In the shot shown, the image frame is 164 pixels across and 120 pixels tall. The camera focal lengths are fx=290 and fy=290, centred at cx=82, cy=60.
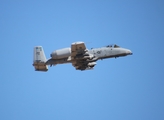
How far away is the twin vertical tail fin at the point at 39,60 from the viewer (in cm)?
4566

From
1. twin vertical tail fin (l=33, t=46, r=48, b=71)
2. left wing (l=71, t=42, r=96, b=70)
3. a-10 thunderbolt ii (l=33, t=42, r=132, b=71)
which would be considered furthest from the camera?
twin vertical tail fin (l=33, t=46, r=48, b=71)

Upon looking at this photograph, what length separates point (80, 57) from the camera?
1692 inches

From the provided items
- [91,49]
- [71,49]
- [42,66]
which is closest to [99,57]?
[91,49]

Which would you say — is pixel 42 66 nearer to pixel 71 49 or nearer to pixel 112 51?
pixel 71 49

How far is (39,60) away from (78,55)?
6.80m

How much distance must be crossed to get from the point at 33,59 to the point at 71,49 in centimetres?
739

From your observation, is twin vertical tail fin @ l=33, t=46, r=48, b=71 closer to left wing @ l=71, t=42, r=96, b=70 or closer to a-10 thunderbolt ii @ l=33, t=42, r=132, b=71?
a-10 thunderbolt ii @ l=33, t=42, r=132, b=71

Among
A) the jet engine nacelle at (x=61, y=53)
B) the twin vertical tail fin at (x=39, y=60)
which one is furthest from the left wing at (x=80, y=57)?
the twin vertical tail fin at (x=39, y=60)

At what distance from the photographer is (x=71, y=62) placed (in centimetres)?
4434

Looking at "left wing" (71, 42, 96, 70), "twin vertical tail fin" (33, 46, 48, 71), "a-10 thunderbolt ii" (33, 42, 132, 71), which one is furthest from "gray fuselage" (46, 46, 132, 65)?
"twin vertical tail fin" (33, 46, 48, 71)

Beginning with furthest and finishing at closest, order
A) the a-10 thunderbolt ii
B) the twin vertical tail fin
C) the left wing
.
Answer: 1. the twin vertical tail fin
2. the a-10 thunderbolt ii
3. the left wing

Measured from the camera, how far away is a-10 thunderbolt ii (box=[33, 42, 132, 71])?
4272 cm

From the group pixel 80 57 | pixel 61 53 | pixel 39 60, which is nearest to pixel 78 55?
pixel 80 57

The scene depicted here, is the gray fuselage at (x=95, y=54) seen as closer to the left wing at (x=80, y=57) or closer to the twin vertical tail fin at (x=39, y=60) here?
the left wing at (x=80, y=57)
